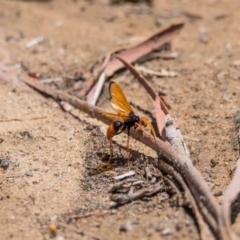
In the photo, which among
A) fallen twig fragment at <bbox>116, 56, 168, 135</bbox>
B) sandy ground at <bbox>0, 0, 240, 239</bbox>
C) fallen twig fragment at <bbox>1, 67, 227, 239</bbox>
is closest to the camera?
fallen twig fragment at <bbox>1, 67, 227, 239</bbox>

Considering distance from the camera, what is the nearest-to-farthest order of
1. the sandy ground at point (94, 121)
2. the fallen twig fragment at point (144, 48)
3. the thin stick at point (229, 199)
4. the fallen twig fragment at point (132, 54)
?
the thin stick at point (229, 199) < the sandy ground at point (94, 121) < the fallen twig fragment at point (132, 54) < the fallen twig fragment at point (144, 48)

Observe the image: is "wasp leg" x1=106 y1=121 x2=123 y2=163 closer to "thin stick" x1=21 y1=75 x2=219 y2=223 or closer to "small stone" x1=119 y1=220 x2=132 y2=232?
"thin stick" x1=21 y1=75 x2=219 y2=223

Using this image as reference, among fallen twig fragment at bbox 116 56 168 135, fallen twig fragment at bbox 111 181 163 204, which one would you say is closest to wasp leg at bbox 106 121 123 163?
fallen twig fragment at bbox 116 56 168 135

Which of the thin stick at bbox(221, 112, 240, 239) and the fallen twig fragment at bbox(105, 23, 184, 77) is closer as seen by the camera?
the thin stick at bbox(221, 112, 240, 239)

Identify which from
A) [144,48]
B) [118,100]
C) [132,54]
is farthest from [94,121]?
[144,48]

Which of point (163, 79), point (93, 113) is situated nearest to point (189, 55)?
point (163, 79)

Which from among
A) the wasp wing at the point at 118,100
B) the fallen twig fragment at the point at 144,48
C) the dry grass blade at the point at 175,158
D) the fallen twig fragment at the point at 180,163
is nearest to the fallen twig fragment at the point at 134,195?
the fallen twig fragment at the point at 180,163

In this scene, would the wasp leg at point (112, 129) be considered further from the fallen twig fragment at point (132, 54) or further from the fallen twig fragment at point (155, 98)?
the fallen twig fragment at point (132, 54)
